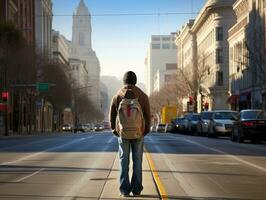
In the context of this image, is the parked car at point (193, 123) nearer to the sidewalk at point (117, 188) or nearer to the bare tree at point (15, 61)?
the bare tree at point (15, 61)

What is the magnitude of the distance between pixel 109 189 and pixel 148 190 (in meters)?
0.80

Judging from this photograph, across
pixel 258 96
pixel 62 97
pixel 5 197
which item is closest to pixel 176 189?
pixel 5 197

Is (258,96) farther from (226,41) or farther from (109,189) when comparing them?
(109,189)

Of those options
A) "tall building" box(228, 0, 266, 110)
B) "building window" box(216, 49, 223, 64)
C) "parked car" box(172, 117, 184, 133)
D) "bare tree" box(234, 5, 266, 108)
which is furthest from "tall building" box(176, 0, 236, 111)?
"parked car" box(172, 117, 184, 133)

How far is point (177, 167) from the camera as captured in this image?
1894 cm

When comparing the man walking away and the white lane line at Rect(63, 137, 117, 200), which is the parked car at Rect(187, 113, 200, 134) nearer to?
the white lane line at Rect(63, 137, 117, 200)

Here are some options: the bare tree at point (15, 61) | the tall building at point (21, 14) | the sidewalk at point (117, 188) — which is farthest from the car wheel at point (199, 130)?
the sidewalk at point (117, 188)

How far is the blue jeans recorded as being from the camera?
11.8 metres

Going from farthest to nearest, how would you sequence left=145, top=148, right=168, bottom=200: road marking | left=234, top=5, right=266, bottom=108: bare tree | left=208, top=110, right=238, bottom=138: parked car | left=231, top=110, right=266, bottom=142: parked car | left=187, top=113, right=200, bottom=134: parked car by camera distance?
left=234, top=5, right=266, bottom=108: bare tree, left=187, top=113, right=200, bottom=134: parked car, left=208, top=110, right=238, bottom=138: parked car, left=231, top=110, right=266, bottom=142: parked car, left=145, top=148, right=168, bottom=200: road marking

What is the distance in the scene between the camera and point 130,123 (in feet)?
37.9

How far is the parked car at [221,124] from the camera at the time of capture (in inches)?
1793

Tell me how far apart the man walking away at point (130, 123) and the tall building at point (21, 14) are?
6555cm

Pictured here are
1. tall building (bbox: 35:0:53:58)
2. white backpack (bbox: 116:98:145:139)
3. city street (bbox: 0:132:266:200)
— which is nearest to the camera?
white backpack (bbox: 116:98:145:139)

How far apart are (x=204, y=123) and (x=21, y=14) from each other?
51.7m
